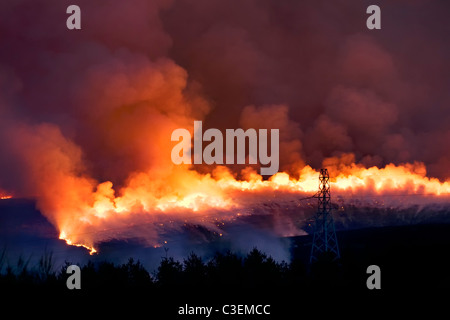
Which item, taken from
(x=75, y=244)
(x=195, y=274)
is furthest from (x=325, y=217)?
(x=75, y=244)

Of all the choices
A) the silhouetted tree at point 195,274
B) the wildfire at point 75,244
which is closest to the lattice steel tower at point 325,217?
the silhouetted tree at point 195,274

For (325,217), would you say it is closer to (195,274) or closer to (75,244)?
(195,274)

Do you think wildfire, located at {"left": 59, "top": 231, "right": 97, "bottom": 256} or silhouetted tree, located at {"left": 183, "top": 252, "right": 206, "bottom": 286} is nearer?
silhouetted tree, located at {"left": 183, "top": 252, "right": 206, "bottom": 286}

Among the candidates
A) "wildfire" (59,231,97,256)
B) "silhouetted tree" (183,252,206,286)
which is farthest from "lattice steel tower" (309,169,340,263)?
"wildfire" (59,231,97,256)

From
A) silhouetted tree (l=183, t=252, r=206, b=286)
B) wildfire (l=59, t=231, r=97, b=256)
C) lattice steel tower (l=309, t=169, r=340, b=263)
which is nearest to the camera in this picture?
silhouetted tree (l=183, t=252, r=206, b=286)

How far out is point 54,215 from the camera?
4663 inches

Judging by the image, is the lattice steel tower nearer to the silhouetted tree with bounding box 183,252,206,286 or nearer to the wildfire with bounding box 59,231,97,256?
the silhouetted tree with bounding box 183,252,206,286

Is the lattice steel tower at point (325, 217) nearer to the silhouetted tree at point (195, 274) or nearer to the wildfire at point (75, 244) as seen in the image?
the silhouetted tree at point (195, 274)

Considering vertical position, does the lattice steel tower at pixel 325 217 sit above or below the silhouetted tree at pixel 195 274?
above

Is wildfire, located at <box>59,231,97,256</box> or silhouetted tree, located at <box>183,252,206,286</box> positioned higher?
wildfire, located at <box>59,231,97,256</box>

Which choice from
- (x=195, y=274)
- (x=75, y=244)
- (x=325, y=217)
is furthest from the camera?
(x=75, y=244)
